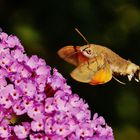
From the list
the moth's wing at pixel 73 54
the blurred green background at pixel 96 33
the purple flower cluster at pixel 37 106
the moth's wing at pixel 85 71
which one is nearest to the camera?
the purple flower cluster at pixel 37 106

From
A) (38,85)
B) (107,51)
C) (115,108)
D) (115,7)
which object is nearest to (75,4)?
(115,7)

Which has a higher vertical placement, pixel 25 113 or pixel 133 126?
pixel 25 113

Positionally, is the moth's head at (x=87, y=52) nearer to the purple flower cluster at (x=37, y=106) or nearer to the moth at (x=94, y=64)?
the moth at (x=94, y=64)

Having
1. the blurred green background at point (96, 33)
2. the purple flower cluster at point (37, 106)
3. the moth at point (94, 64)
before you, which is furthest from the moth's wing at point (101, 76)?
the blurred green background at point (96, 33)

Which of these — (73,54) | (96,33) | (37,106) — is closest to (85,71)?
(73,54)

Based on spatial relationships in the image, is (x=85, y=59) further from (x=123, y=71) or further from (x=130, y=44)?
(x=130, y=44)
